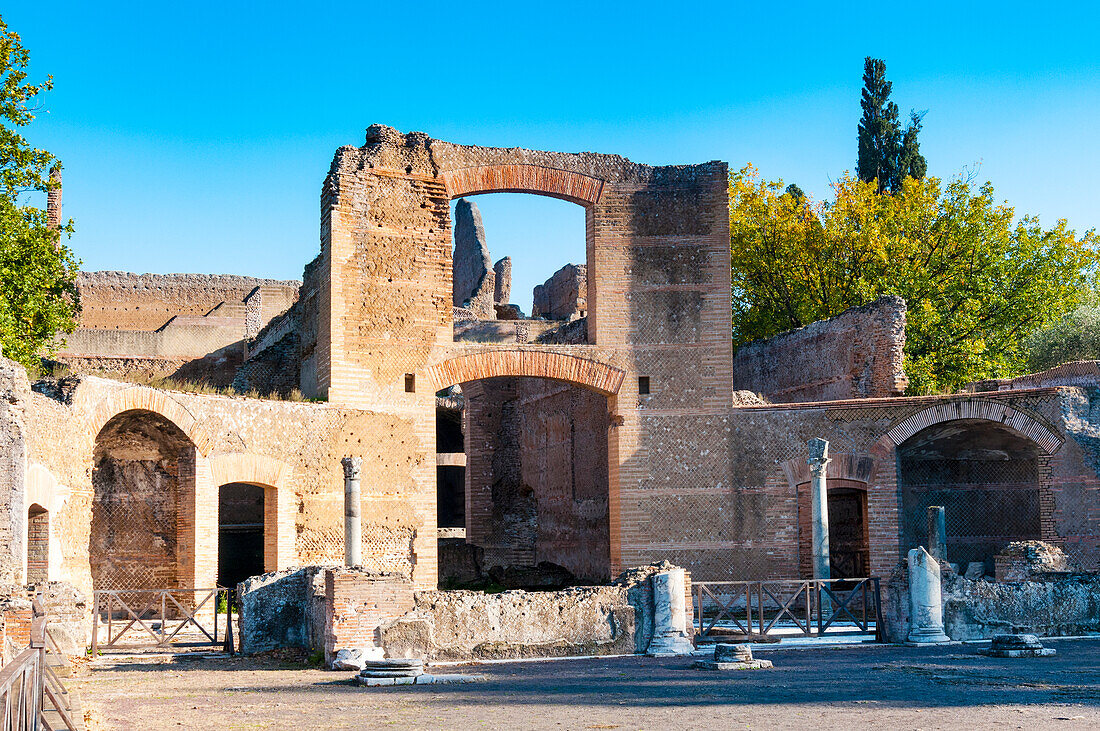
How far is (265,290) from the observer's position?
1410 inches

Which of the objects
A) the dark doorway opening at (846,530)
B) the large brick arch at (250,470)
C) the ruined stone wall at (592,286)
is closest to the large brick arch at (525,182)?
the ruined stone wall at (592,286)

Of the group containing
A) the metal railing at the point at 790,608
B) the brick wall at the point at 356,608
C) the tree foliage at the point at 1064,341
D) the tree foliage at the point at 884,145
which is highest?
the tree foliage at the point at 884,145

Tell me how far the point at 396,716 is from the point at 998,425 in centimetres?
1343

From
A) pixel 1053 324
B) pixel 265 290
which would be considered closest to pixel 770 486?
pixel 1053 324

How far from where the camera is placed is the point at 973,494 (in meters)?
20.8

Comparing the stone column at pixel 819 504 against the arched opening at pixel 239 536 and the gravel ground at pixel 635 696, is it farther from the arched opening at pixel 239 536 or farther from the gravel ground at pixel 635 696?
the arched opening at pixel 239 536

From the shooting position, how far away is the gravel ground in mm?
8422

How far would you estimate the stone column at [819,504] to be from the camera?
16422 mm

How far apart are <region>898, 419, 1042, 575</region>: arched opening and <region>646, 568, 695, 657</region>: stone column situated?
8.51 m

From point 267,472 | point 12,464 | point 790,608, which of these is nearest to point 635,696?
point 12,464

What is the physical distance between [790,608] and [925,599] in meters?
3.72

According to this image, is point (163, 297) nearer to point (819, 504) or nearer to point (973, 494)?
point (973, 494)

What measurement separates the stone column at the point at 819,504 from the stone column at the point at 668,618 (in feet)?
12.4

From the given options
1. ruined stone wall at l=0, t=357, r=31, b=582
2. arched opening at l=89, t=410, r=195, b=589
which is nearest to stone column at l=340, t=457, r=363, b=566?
arched opening at l=89, t=410, r=195, b=589
